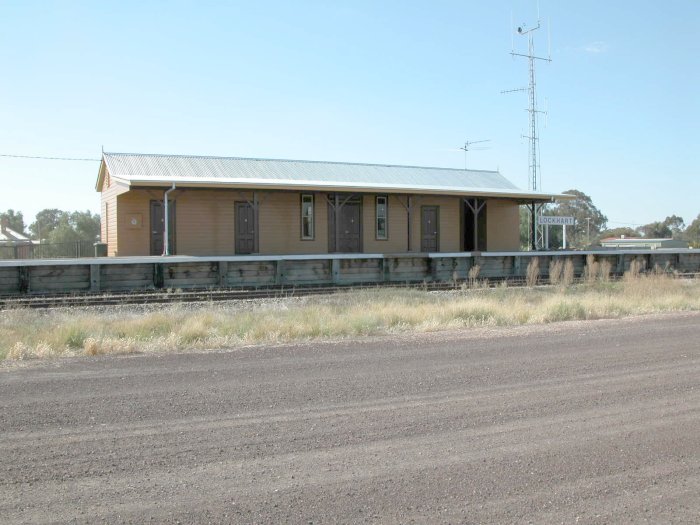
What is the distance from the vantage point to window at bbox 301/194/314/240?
25.4 metres

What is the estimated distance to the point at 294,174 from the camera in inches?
1104

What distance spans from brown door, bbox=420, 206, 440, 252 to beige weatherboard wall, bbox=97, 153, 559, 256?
140 millimetres

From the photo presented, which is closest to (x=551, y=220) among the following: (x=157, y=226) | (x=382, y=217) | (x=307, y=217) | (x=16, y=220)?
(x=382, y=217)

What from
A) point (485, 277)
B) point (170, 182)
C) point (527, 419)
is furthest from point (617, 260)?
point (527, 419)

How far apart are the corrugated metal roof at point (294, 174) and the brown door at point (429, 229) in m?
1.08

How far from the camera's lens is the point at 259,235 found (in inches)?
969

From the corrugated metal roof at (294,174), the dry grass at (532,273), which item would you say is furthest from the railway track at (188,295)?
the corrugated metal roof at (294,174)

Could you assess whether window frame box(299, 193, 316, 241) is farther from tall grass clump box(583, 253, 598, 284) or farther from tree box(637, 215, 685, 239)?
tree box(637, 215, 685, 239)

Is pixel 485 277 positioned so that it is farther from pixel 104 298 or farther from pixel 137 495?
pixel 137 495

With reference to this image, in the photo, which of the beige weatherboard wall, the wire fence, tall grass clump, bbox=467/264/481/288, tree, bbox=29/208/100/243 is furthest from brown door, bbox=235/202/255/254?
tree, bbox=29/208/100/243

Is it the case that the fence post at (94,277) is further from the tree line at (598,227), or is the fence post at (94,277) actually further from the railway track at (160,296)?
the tree line at (598,227)

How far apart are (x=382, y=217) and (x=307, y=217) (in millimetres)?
3187

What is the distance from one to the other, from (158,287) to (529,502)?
15492mm

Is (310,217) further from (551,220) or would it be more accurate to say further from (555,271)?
(551,220)
